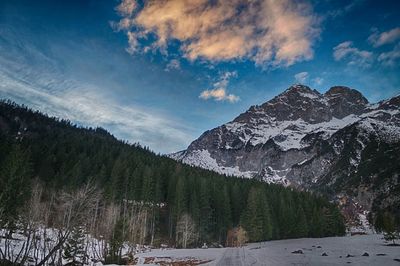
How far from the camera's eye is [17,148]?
48094 mm

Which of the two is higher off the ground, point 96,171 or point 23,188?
point 96,171

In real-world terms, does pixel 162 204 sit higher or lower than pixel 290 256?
higher

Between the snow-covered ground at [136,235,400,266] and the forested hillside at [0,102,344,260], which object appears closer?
the snow-covered ground at [136,235,400,266]

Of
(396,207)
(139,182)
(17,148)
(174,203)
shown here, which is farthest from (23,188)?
(396,207)

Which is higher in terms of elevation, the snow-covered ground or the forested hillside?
the forested hillside

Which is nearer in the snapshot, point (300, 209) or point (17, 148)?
point (17, 148)

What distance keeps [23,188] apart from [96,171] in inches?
1684

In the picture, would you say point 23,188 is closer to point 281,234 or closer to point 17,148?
point 17,148

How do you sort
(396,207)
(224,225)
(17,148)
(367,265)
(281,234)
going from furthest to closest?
1. (396,207)
2. (281,234)
3. (224,225)
4. (17,148)
5. (367,265)

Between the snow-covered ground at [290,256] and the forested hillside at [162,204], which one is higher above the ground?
the forested hillside at [162,204]

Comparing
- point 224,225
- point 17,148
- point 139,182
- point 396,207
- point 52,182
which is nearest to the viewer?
point 17,148

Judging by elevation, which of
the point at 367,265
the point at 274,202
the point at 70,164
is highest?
the point at 70,164

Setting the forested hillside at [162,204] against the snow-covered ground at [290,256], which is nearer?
the snow-covered ground at [290,256]

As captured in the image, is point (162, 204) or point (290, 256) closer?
point (290, 256)
